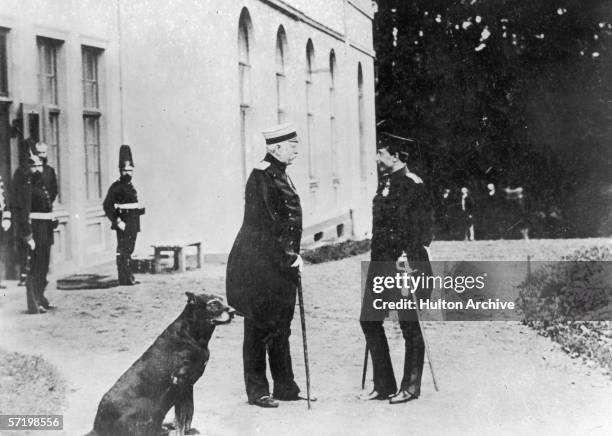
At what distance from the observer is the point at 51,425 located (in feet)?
18.9

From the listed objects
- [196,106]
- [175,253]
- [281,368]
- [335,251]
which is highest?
[196,106]

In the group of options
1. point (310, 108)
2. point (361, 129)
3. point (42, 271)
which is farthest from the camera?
point (361, 129)

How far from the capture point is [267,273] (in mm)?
6016

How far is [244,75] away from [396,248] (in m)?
4.16

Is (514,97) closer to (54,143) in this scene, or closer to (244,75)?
(244,75)

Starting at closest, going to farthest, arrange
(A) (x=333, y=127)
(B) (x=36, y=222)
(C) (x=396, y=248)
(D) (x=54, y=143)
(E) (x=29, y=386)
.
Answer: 1. (C) (x=396, y=248)
2. (E) (x=29, y=386)
3. (B) (x=36, y=222)
4. (D) (x=54, y=143)
5. (A) (x=333, y=127)

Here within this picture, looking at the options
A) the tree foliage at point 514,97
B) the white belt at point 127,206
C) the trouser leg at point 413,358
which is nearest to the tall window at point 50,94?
the white belt at point 127,206

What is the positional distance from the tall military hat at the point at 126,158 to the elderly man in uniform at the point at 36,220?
80 centimetres

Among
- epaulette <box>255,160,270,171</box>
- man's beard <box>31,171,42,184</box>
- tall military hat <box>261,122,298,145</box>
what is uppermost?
tall military hat <box>261,122,298,145</box>

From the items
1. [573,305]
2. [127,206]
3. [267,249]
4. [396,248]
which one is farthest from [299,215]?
[573,305]

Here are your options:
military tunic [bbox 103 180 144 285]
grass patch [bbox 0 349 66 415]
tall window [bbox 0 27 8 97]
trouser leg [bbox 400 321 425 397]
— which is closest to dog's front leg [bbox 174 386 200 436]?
grass patch [bbox 0 349 66 415]

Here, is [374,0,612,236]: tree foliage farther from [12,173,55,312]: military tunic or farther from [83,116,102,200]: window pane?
[12,173,55,312]: military tunic

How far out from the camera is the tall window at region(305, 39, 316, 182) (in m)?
10.5

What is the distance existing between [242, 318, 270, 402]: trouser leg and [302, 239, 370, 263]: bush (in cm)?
384
